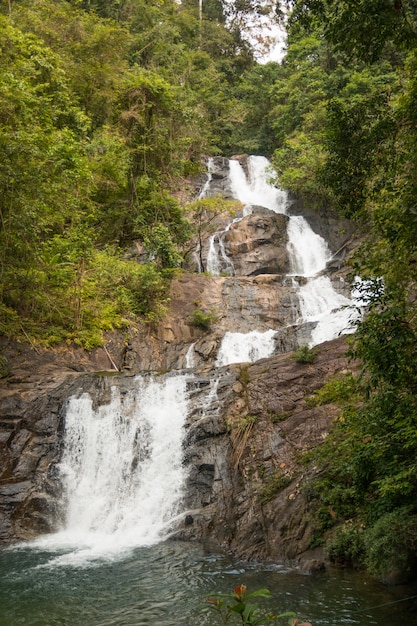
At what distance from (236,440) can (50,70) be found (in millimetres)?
15039

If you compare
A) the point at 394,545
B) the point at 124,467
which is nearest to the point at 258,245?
the point at 124,467

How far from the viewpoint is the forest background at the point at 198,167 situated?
237 inches

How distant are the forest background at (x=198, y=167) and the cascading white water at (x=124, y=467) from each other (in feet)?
11.4

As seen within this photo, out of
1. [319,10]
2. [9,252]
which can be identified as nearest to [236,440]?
[9,252]

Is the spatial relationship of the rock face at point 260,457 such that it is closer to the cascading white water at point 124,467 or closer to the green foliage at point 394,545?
the cascading white water at point 124,467

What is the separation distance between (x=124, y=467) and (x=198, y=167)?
15.8m

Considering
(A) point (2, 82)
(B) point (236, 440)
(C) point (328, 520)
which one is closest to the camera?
(C) point (328, 520)

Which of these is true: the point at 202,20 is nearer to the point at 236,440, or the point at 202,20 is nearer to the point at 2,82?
the point at 2,82

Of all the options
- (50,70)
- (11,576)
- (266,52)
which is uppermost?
(266,52)

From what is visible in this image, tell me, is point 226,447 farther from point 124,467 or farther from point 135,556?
point 135,556

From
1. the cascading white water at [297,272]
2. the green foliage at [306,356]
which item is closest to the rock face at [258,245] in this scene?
the cascading white water at [297,272]

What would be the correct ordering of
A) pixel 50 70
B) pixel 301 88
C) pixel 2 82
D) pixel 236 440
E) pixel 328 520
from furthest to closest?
1. pixel 301 88
2. pixel 50 70
3. pixel 2 82
4. pixel 236 440
5. pixel 328 520

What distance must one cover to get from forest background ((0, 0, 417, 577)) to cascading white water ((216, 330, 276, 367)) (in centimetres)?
280

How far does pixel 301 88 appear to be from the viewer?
1218 inches
